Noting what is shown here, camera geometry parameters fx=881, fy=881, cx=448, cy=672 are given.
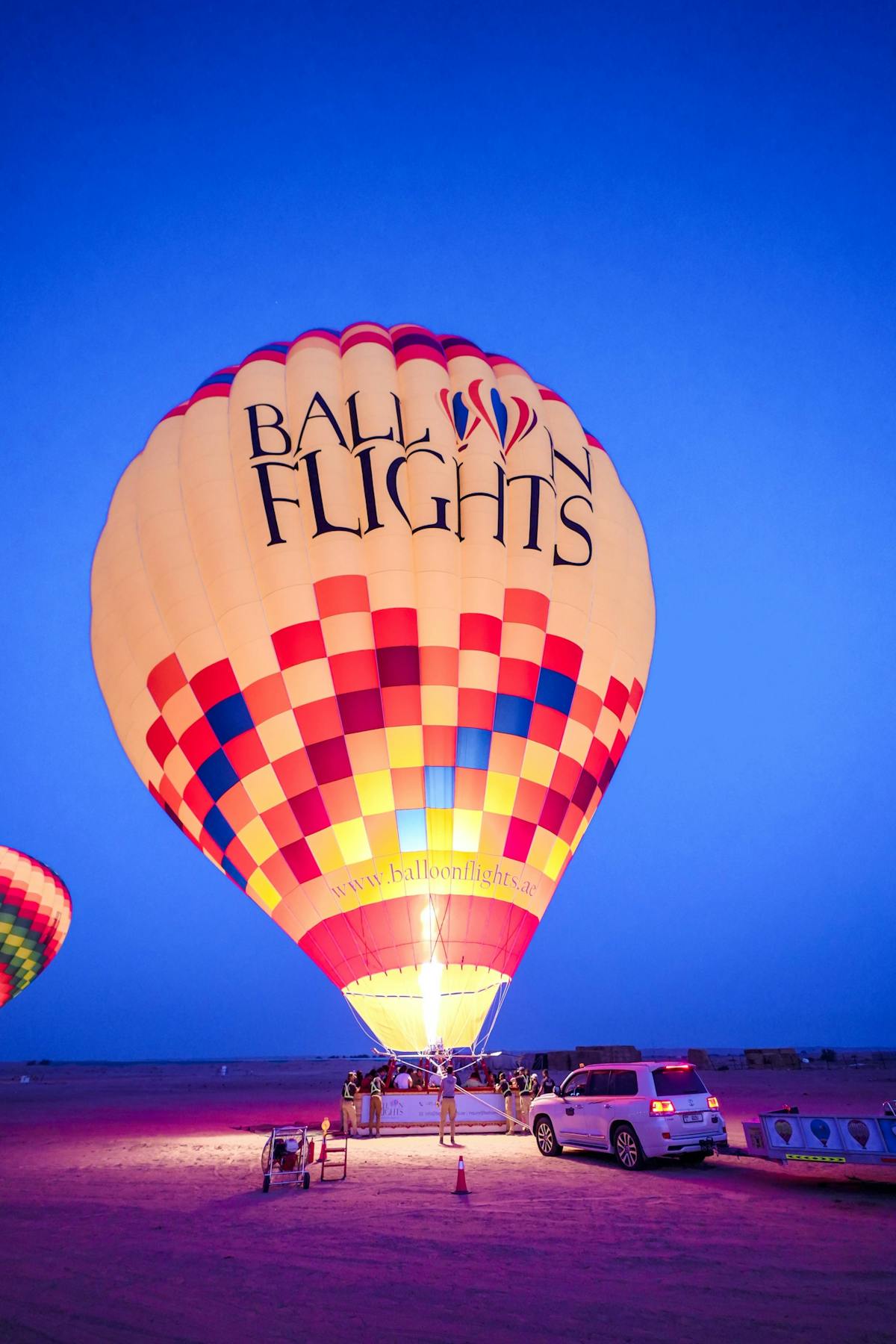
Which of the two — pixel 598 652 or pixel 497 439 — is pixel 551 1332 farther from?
pixel 497 439

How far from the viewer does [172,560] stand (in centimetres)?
1446

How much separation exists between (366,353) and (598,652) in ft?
21.9

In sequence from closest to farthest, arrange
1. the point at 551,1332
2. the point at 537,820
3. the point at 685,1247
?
the point at 551,1332 < the point at 685,1247 < the point at 537,820

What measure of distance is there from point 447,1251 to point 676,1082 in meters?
5.07

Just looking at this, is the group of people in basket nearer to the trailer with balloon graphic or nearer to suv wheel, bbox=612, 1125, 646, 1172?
suv wheel, bbox=612, 1125, 646, 1172

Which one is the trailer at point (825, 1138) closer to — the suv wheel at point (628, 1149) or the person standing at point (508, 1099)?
the suv wheel at point (628, 1149)

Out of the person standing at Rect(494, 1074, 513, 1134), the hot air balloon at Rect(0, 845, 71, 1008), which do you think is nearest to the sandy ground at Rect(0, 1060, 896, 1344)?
the person standing at Rect(494, 1074, 513, 1134)

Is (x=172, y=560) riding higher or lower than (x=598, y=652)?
higher

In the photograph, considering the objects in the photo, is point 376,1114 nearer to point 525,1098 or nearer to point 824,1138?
point 525,1098

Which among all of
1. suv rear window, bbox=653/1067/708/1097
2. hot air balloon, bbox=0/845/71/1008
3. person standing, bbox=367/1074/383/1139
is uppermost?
hot air balloon, bbox=0/845/71/1008

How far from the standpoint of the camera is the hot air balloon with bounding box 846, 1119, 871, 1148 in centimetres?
852

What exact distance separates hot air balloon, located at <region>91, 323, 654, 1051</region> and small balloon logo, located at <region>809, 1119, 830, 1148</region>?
534 centimetres

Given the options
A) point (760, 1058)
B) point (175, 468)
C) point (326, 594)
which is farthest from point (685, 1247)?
point (760, 1058)

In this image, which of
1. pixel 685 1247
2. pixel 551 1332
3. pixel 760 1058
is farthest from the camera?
pixel 760 1058
